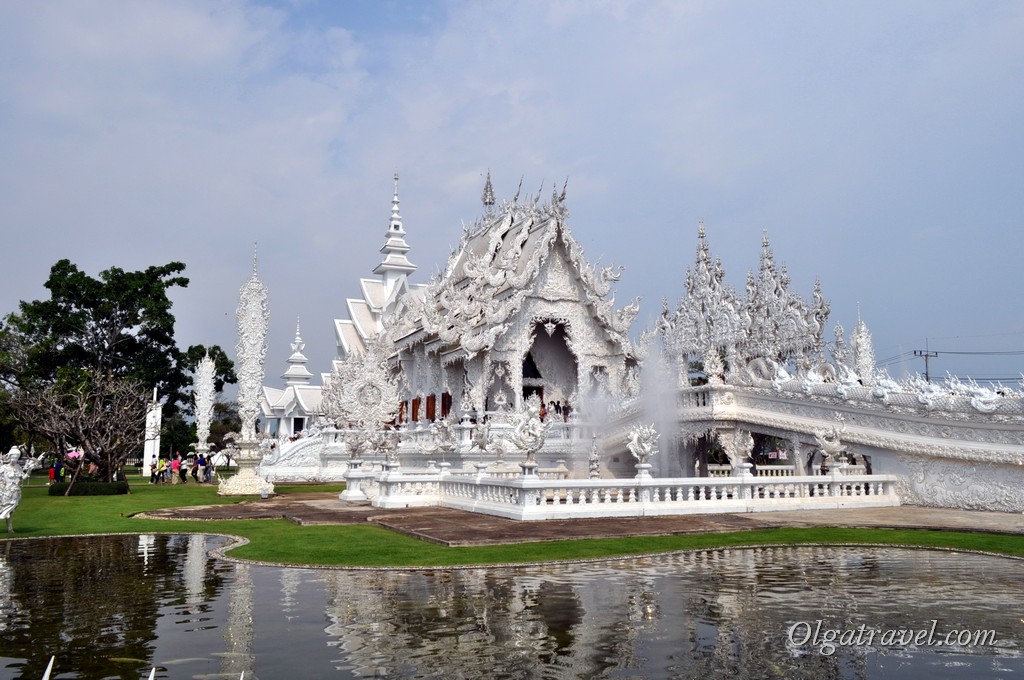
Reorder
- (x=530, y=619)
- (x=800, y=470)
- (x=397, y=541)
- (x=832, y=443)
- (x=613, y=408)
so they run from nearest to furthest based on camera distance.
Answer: (x=530, y=619) → (x=397, y=541) → (x=832, y=443) → (x=800, y=470) → (x=613, y=408)

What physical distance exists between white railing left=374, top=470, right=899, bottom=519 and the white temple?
4cm

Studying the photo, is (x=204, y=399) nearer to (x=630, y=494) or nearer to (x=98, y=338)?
(x=98, y=338)

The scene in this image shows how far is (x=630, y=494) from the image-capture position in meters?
13.8

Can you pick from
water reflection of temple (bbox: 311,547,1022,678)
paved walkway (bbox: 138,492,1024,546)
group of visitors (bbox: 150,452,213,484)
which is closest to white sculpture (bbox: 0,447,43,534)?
paved walkway (bbox: 138,492,1024,546)

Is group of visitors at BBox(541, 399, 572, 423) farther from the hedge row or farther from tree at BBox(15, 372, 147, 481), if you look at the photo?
tree at BBox(15, 372, 147, 481)

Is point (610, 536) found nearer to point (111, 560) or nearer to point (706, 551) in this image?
point (706, 551)

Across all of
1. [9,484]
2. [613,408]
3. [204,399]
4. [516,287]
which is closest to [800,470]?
[613,408]

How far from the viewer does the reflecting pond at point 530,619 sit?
4887mm

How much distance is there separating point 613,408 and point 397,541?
1360 cm

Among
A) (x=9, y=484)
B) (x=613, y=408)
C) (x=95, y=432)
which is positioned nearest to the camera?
(x=9, y=484)

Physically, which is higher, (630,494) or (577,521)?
(630,494)

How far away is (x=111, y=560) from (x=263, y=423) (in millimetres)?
49007

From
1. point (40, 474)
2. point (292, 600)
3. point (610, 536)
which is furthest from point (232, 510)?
point (40, 474)

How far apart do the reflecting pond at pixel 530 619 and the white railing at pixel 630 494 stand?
13.6 feet
